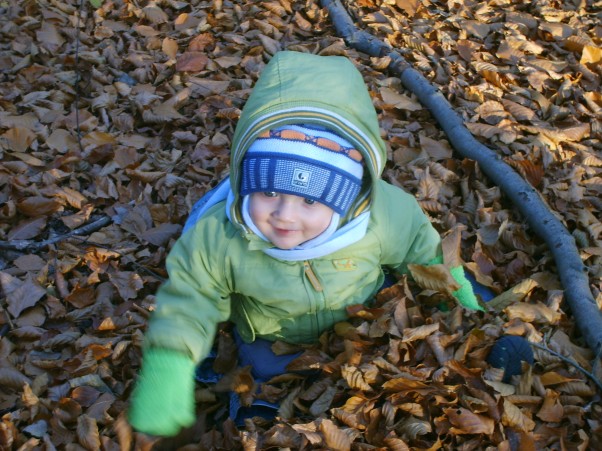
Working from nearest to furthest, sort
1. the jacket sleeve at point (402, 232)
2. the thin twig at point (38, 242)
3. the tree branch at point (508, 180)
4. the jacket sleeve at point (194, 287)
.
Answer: the jacket sleeve at point (194, 287) < the jacket sleeve at point (402, 232) < the tree branch at point (508, 180) < the thin twig at point (38, 242)

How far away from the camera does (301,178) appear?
228 cm

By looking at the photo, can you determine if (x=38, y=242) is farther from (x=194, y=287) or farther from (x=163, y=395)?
(x=163, y=395)

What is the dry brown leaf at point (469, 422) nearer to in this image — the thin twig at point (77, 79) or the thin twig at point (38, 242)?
the thin twig at point (38, 242)

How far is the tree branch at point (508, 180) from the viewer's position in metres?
3.05

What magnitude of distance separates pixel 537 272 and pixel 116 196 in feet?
8.44

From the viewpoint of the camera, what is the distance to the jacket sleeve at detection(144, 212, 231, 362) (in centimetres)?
258

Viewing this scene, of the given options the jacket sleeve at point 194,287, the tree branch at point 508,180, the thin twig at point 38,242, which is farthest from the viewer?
the thin twig at point 38,242

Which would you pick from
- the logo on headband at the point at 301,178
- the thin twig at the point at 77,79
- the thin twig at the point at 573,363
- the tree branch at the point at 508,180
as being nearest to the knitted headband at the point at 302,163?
the logo on headband at the point at 301,178

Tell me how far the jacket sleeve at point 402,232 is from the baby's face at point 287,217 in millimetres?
412

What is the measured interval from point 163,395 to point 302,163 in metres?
1.07

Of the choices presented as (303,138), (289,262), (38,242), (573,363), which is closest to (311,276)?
(289,262)

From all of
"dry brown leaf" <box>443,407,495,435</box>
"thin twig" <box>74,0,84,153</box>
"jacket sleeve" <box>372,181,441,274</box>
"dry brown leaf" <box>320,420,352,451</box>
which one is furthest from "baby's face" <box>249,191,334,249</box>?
"thin twig" <box>74,0,84,153</box>

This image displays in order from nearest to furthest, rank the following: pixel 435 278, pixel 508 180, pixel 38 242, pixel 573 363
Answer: pixel 573 363 → pixel 435 278 → pixel 38 242 → pixel 508 180

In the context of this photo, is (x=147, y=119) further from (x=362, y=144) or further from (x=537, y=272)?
(x=537, y=272)
